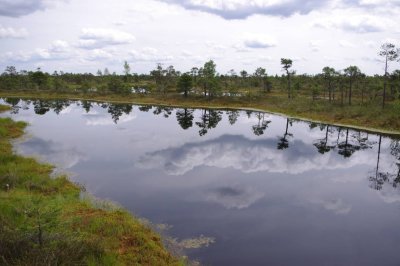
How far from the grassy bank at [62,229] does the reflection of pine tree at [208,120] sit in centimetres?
3574

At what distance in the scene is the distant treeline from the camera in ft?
283

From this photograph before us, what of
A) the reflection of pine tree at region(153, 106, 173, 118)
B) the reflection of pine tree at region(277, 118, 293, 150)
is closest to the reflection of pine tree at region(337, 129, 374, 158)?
the reflection of pine tree at region(277, 118, 293, 150)

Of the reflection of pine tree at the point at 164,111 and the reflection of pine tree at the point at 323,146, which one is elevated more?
Result: the reflection of pine tree at the point at 164,111

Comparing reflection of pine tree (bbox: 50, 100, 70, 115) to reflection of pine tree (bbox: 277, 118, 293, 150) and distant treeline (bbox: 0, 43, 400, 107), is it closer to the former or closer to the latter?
distant treeline (bbox: 0, 43, 400, 107)

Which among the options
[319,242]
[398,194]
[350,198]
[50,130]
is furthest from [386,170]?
[50,130]

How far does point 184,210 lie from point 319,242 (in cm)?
998

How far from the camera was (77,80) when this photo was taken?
191250 mm

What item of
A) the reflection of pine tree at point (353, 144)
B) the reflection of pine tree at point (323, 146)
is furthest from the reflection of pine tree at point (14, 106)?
the reflection of pine tree at point (353, 144)

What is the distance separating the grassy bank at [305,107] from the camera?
6356 cm

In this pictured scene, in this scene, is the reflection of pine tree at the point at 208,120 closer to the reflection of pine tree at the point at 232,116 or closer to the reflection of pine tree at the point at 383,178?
the reflection of pine tree at the point at 232,116

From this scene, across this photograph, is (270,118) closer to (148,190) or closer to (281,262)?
(148,190)

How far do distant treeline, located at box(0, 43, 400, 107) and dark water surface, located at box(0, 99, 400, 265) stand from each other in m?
25.2

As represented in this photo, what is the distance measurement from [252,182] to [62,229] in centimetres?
2110

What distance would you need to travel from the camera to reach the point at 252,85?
149 meters
